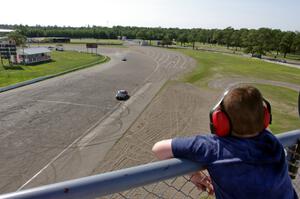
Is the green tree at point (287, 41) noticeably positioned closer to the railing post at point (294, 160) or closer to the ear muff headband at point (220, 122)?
the railing post at point (294, 160)

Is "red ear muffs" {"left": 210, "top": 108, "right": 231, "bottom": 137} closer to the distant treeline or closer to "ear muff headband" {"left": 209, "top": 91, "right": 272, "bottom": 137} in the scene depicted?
"ear muff headband" {"left": 209, "top": 91, "right": 272, "bottom": 137}

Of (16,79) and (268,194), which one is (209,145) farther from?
(16,79)

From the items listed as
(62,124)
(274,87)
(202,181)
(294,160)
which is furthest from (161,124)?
(274,87)

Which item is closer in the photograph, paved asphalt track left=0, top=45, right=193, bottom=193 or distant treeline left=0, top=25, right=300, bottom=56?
paved asphalt track left=0, top=45, right=193, bottom=193

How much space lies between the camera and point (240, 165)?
1.81 meters

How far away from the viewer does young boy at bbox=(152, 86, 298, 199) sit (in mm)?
1804

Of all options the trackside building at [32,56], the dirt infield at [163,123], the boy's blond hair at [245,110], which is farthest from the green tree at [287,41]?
the boy's blond hair at [245,110]

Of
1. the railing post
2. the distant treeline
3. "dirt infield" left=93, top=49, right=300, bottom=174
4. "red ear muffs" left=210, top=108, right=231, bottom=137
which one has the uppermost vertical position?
"red ear muffs" left=210, top=108, right=231, bottom=137

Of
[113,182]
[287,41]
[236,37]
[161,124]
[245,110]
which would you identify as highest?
[245,110]

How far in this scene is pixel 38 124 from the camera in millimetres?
21172

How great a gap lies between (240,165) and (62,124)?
2057 centimetres

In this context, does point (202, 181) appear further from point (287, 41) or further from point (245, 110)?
point (287, 41)

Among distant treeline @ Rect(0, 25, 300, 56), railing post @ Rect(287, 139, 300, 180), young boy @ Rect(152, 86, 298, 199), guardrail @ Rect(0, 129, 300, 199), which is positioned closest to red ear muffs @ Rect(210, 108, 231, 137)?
young boy @ Rect(152, 86, 298, 199)

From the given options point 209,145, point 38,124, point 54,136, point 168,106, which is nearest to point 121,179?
point 209,145
